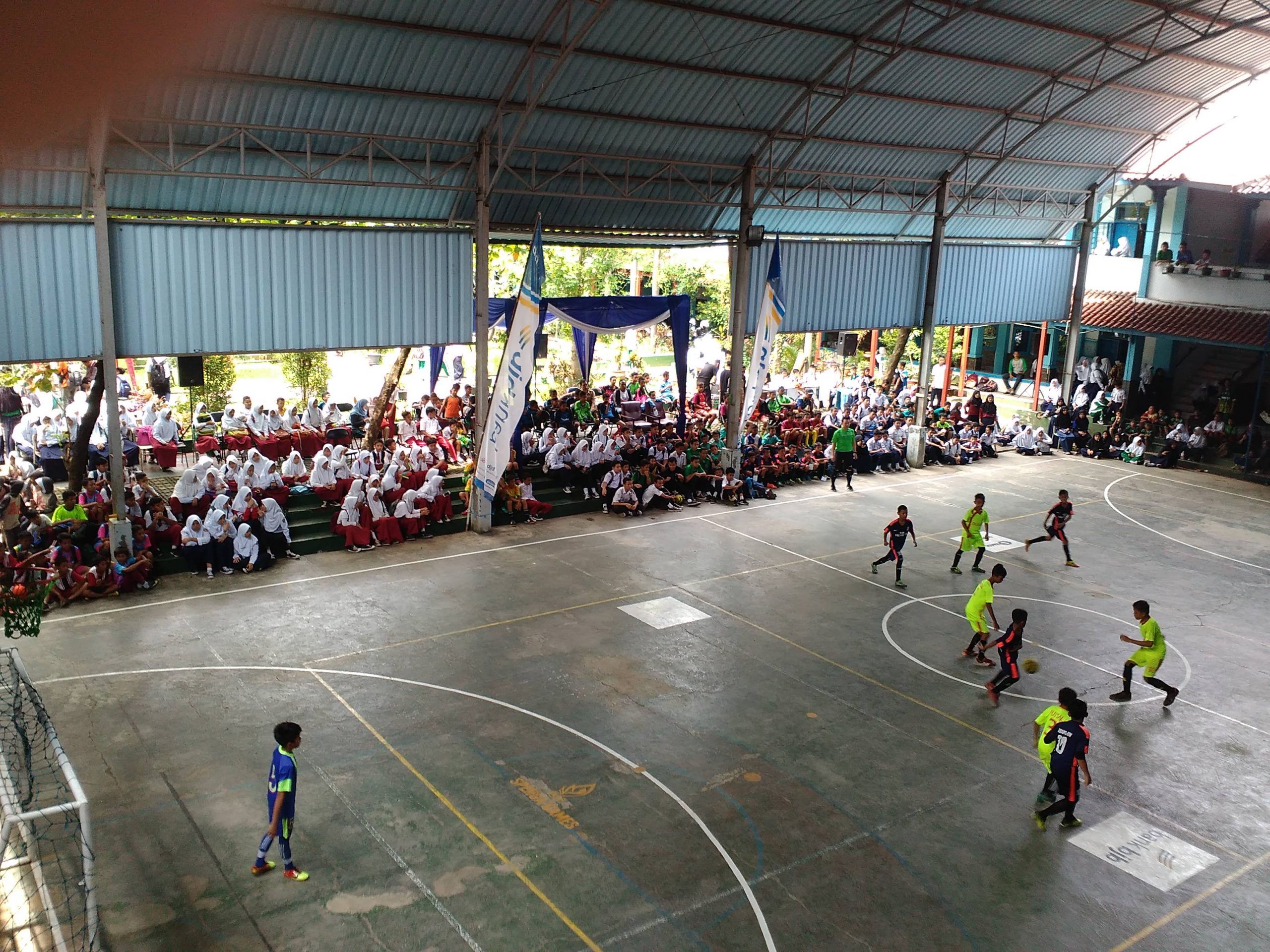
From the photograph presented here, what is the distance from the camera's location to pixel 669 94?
67.5 feet

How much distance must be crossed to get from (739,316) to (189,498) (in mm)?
13068

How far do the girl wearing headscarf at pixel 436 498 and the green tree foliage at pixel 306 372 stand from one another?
10.5 meters

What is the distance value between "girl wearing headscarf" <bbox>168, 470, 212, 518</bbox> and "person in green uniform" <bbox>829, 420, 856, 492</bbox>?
14.5m

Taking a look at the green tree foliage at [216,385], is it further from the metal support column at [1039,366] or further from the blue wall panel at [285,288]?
the metal support column at [1039,366]

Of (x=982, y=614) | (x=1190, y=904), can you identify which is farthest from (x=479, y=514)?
(x=1190, y=904)

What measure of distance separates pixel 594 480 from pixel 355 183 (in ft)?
27.1

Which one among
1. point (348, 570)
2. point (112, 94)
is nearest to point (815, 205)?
point (348, 570)

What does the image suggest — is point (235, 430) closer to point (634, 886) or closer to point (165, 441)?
point (165, 441)

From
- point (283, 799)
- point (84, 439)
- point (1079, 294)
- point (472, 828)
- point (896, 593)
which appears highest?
point (1079, 294)

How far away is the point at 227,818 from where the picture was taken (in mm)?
10203

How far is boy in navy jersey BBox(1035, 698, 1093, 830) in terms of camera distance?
34.0 ft

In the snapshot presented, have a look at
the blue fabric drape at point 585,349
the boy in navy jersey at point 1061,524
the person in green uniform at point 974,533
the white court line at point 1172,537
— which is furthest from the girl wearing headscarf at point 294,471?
the white court line at point 1172,537

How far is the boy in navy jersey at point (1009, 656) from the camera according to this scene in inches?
529

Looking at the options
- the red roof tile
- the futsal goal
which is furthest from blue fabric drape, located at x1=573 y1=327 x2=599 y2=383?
the futsal goal
